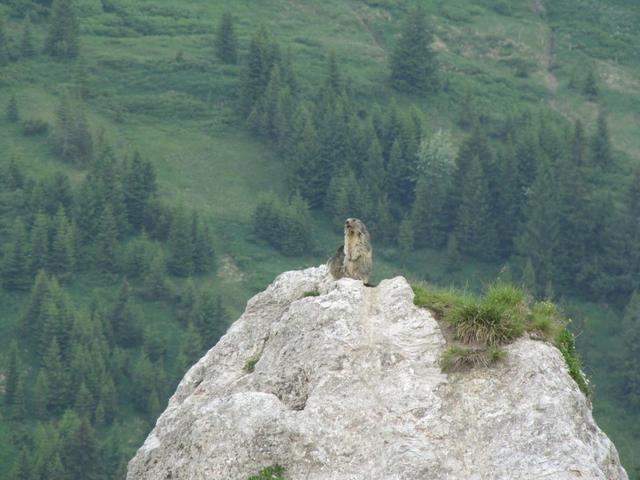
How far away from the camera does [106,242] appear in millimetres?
127688

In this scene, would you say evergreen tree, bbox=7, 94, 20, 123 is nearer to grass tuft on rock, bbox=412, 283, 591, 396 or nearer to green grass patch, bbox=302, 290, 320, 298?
green grass patch, bbox=302, 290, 320, 298

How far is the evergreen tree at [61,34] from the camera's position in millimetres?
153000

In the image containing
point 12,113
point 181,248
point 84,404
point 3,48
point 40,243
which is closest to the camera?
point 84,404

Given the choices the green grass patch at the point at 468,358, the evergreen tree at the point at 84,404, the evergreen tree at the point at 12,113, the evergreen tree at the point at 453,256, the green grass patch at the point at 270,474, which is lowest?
the evergreen tree at the point at 453,256

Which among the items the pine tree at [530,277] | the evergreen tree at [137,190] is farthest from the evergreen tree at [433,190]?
Result: the evergreen tree at [137,190]

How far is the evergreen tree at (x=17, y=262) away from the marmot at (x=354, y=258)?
89.4 m

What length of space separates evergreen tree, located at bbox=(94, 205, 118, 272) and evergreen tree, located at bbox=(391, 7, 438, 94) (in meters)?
38.8

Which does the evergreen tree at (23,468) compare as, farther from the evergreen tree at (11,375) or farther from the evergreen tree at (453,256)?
the evergreen tree at (453,256)

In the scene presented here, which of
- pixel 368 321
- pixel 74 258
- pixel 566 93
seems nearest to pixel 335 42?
pixel 566 93

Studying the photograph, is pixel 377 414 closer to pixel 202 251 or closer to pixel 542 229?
pixel 202 251

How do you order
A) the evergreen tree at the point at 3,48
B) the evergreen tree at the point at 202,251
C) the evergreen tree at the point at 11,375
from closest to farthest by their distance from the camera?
1. the evergreen tree at the point at 11,375
2. the evergreen tree at the point at 202,251
3. the evergreen tree at the point at 3,48

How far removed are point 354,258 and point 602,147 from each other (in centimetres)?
11532

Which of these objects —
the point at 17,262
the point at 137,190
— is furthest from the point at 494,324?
the point at 137,190

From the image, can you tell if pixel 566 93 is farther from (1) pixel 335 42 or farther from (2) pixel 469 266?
(2) pixel 469 266
